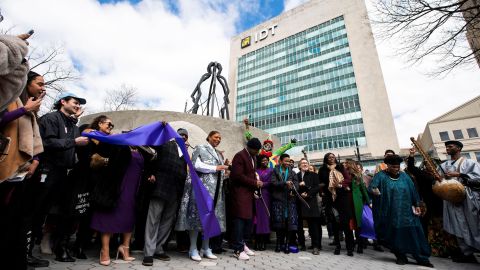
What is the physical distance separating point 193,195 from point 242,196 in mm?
830

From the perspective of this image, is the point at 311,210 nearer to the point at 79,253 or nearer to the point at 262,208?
the point at 262,208

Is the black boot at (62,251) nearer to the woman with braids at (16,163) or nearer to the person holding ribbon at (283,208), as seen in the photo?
the woman with braids at (16,163)

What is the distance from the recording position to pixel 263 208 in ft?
15.5

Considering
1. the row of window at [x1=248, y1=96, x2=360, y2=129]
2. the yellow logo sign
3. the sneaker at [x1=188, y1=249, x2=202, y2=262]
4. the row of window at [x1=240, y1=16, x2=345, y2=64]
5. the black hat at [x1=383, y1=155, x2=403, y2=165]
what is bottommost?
the sneaker at [x1=188, y1=249, x2=202, y2=262]

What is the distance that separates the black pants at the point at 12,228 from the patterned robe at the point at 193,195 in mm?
1942

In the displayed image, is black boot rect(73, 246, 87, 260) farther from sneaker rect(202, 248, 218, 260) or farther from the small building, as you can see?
the small building

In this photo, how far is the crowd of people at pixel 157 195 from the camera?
1856mm

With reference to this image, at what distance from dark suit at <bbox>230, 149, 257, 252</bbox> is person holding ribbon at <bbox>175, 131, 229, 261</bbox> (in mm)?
230

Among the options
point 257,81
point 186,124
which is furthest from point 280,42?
point 186,124

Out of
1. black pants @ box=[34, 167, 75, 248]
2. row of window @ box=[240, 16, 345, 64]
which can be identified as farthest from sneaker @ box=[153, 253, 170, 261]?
row of window @ box=[240, 16, 345, 64]

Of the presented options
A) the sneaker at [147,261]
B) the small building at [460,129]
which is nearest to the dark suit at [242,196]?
the sneaker at [147,261]

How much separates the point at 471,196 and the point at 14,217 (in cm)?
659

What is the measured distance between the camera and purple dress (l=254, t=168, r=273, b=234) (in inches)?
180

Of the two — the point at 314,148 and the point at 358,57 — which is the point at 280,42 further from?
the point at 314,148
